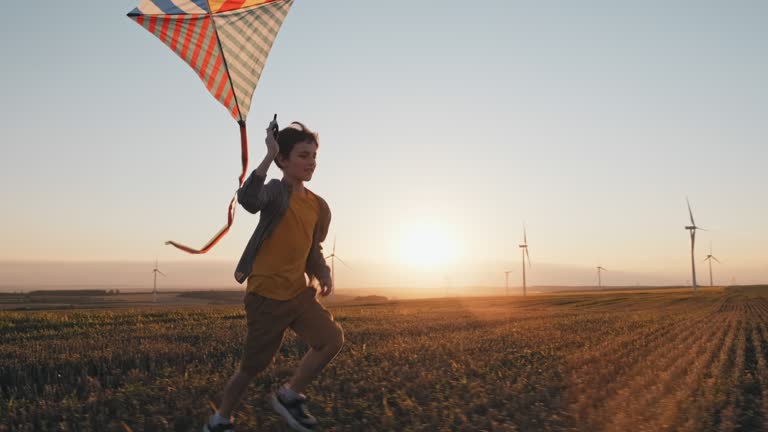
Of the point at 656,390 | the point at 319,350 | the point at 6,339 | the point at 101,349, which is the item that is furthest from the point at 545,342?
the point at 6,339

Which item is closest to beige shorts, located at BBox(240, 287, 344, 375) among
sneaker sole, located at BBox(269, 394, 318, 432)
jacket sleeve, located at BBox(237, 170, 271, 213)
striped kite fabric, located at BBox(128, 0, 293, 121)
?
sneaker sole, located at BBox(269, 394, 318, 432)

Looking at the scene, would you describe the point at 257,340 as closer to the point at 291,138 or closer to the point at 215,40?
the point at 291,138

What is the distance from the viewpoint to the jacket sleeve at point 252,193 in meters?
3.76

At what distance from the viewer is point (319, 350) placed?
451cm

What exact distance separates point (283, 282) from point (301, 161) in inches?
37.0

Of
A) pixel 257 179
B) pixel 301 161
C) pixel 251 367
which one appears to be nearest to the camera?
pixel 257 179

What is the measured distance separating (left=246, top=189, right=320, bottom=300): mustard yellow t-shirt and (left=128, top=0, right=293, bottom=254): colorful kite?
653mm

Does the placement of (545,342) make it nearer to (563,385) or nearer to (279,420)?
(563,385)

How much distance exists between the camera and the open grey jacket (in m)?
3.80

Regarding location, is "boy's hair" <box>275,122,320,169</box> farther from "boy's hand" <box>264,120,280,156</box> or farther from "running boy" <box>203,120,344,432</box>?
"boy's hand" <box>264,120,280,156</box>

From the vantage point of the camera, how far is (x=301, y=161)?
14.1 feet

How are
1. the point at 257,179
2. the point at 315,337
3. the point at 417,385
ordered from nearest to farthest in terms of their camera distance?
the point at 257,179, the point at 315,337, the point at 417,385

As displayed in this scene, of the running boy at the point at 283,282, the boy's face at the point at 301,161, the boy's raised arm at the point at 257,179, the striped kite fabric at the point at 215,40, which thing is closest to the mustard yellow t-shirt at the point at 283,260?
the running boy at the point at 283,282

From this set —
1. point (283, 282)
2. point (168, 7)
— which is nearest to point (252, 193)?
point (283, 282)
